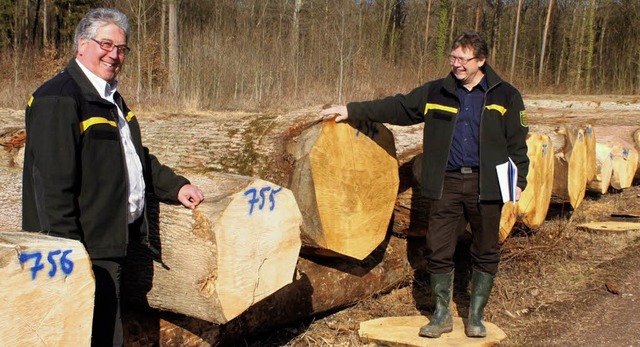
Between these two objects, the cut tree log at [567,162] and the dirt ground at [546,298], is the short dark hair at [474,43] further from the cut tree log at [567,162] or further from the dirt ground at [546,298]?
the cut tree log at [567,162]

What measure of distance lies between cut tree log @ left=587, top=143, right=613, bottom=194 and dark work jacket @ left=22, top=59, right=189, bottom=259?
7280 millimetres

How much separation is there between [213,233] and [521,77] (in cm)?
2996

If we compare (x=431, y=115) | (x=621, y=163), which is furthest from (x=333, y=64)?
(x=431, y=115)

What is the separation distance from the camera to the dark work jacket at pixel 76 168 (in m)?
2.70

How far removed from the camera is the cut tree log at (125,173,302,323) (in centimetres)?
311

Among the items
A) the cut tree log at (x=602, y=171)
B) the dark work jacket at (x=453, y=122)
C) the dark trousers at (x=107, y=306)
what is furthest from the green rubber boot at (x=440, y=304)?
the cut tree log at (x=602, y=171)

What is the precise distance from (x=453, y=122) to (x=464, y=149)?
186mm

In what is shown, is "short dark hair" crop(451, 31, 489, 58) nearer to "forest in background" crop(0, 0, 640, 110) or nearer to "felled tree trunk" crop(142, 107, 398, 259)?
"felled tree trunk" crop(142, 107, 398, 259)

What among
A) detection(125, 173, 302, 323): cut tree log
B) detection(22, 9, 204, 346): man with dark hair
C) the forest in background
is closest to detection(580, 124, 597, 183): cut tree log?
detection(125, 173, 302, 323): cut tree log

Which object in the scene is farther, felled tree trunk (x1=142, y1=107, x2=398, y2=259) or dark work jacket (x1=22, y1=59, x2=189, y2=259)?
felled tree trunk (x1=142, y1=107, x2=398, y2=259)

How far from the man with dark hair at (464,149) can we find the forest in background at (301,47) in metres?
8.74

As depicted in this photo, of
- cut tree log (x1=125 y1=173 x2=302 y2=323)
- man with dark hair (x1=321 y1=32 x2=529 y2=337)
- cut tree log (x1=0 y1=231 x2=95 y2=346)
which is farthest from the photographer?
man with dark hair (x1=321 y1=32 x2=529 y2=337)

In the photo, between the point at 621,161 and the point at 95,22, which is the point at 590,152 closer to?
the point at 621,161

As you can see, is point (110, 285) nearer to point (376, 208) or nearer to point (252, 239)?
point (252, 239)
